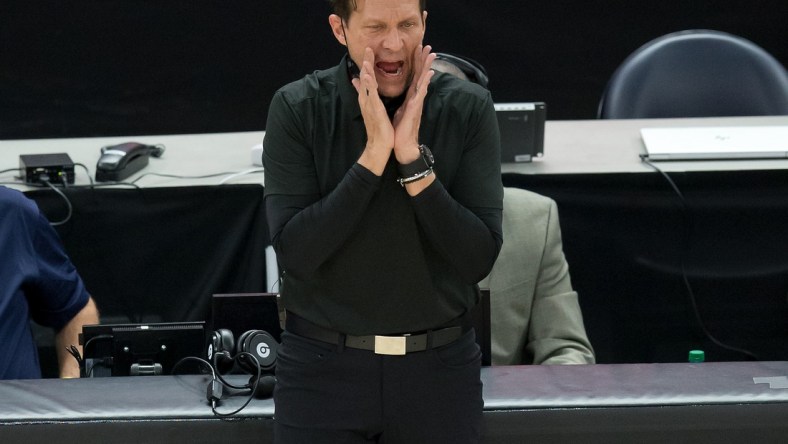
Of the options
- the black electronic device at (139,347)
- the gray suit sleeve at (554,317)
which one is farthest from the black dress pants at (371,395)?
the gray suit sleeve at (554,317)

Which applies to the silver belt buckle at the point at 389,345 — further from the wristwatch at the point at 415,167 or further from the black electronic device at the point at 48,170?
the black electronic device at the point at 48,170

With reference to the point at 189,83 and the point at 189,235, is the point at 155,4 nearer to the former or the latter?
the point at 189,83

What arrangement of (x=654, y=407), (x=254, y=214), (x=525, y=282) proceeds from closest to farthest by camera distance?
(x=654, y=407) → (x=525, y=282) → (x=254, y=214)

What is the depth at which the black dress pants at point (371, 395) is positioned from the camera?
5.22 feet

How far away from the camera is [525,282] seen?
8.58 ft

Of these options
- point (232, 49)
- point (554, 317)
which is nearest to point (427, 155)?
point (554, 317)

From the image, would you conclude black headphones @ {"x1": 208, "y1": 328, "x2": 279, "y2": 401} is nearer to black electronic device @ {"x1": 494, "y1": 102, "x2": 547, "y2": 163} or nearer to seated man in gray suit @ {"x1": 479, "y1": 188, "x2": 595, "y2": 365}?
seated man in gray suit @ {"x1": 479, "y1": 188, "x2": 595, "y2": 365}

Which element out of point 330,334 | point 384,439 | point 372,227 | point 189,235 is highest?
point 372,227

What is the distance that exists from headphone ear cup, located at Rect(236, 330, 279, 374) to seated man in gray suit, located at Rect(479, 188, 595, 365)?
26.2 inches

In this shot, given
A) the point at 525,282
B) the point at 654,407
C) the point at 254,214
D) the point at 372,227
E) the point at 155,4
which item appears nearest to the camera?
the point at 372,227

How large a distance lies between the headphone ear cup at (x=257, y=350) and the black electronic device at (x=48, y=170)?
129 centimetres

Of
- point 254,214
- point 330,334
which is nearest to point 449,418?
point 330,334

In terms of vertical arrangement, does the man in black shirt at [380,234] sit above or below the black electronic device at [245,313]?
above

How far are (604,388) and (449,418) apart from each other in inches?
17.0
